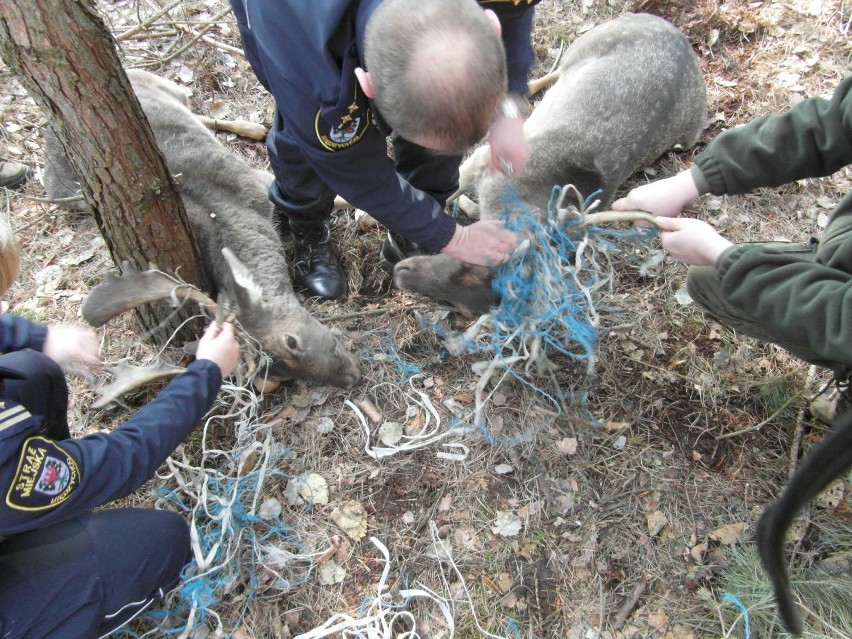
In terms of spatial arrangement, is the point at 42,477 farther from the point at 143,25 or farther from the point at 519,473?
the point at 143,25

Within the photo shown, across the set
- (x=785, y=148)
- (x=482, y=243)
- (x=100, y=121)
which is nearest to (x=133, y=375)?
(x=100, y=121)

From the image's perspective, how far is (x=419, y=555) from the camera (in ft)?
11.2

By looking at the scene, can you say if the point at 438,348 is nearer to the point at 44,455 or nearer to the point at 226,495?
the point at 226,495

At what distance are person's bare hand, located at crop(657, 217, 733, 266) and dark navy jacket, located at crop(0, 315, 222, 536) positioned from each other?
7.68 feet

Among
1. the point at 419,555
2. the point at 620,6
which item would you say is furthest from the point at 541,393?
the point at 620,6

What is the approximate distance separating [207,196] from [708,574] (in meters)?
4.43

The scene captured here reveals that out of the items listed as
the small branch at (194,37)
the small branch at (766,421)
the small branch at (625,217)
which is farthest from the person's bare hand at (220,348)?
the small branch at (194,37)

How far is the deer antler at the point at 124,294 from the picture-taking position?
9.39 ft

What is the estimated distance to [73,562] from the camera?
108 inches

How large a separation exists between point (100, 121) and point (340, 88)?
1341mm

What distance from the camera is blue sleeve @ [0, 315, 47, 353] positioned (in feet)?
9.84

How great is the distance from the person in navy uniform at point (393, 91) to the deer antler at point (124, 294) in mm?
1023

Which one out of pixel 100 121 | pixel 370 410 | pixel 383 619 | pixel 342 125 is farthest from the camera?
pixel 370 410

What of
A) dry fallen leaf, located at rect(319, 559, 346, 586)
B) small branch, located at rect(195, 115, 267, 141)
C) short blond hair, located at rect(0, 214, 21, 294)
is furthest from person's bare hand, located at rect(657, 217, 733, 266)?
small branch, located at rect(195, 115, 267, 141)
